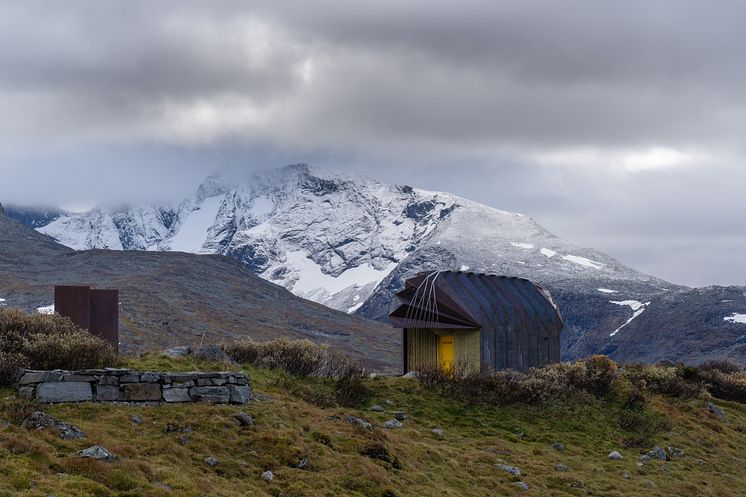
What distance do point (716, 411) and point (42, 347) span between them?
80.1 feet

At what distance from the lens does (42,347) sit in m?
20.0

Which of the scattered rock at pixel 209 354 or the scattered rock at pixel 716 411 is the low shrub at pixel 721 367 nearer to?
the scattered rock at pixel 716 411

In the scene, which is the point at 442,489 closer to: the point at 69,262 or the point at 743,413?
the point at 743,413

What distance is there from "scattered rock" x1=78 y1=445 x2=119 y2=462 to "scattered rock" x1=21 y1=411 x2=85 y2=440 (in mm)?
762

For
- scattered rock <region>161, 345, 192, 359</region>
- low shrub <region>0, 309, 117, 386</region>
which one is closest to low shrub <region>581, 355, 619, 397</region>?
scattered rock <region>161, 345, 192, 359</region>

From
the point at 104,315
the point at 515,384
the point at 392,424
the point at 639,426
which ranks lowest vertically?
the point at 639,426

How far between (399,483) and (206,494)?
501 centimetres

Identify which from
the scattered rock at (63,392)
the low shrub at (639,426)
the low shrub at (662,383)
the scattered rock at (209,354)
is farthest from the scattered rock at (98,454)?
the low shrub at (662,383)

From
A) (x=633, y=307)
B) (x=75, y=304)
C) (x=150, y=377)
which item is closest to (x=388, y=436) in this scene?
(x=150, y=377)

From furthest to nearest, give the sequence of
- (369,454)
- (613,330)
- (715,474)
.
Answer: (613,330) < (715,474) < (369,454)

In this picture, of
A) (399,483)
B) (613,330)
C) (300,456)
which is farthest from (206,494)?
(613,330)

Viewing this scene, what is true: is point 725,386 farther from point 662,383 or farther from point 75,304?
point 75,304

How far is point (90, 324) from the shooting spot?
86.7 ft

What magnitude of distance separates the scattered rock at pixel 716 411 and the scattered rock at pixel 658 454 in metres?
7.42
